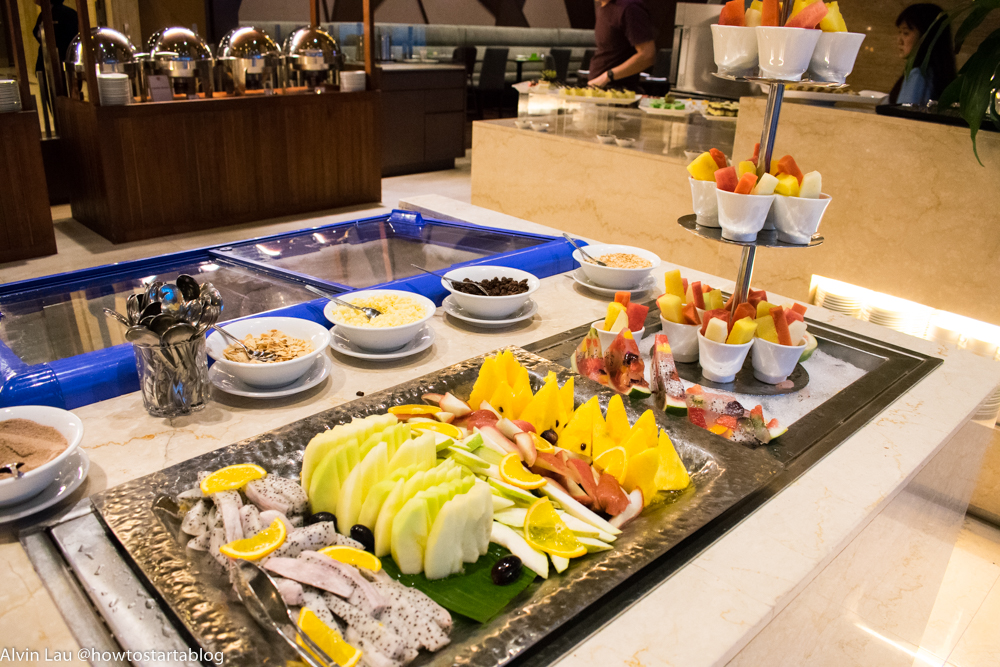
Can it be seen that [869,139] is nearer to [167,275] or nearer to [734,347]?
[734,347]

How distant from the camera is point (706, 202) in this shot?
1.45 m

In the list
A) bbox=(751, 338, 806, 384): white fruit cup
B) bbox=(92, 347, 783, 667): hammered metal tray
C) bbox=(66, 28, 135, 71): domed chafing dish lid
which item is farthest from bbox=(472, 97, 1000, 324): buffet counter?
bbox=(66, 28, 135, 71): domed chafing dish lid

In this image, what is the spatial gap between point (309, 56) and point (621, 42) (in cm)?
229

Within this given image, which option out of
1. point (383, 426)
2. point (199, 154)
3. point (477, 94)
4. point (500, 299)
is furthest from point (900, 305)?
point (477, 94)

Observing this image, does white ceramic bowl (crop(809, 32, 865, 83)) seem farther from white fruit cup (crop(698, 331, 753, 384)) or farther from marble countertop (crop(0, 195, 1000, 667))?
marble countertop (crop(0, 195, 1000, 667))

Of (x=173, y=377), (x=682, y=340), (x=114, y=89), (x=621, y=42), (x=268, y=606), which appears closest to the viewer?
(x=268, y=606)

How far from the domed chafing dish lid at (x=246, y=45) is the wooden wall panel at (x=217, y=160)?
0.34 metres

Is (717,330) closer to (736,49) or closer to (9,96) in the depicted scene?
(736,49)

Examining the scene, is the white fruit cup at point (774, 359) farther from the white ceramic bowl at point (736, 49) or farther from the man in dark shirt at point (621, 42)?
the man in dark shirt at point (621, 42)

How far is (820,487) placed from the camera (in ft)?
3.82

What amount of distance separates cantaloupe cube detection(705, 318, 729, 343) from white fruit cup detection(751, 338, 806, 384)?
0.25 ft

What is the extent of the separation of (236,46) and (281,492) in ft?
16.2

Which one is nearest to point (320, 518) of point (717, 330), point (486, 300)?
point (486, 300)

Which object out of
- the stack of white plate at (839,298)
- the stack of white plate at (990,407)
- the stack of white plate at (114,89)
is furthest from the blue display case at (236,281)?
the stack of white plate at (114,89)
